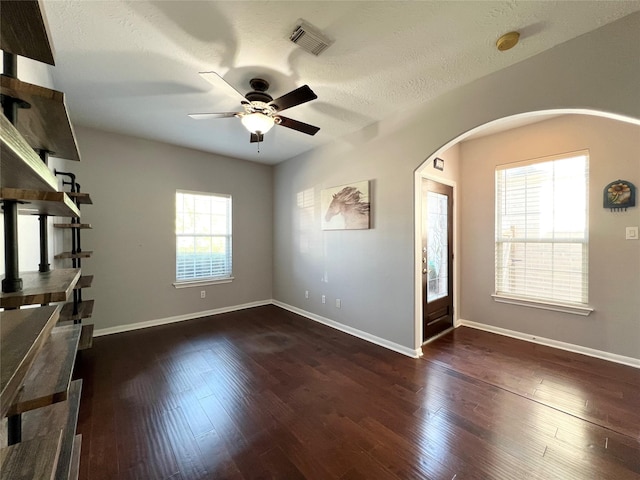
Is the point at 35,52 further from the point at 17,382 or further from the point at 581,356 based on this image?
the point at 581,356

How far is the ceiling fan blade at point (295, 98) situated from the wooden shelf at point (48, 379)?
1990 millimetres

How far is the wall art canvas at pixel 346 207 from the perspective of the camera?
3584 millimetres

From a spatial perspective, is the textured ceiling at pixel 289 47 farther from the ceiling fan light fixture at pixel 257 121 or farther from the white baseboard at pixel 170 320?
the white baseboard at pixel 170 320

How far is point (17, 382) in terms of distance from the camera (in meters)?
0.49

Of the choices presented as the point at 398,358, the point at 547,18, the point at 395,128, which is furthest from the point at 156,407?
the point at 547,18

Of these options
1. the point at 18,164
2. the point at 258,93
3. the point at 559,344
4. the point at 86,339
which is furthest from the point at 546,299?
the point at 86,339

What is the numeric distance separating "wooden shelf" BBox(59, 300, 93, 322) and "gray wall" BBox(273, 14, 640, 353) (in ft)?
9.36

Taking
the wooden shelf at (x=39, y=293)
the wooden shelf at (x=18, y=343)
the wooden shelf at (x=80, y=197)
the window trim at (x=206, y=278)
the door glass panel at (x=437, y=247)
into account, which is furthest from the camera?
the window trim at (x=206, y=278)

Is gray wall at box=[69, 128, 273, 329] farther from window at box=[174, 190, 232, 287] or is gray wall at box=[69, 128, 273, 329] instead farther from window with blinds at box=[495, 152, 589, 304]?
window with blinds at box=[495, 152, 589, 304]

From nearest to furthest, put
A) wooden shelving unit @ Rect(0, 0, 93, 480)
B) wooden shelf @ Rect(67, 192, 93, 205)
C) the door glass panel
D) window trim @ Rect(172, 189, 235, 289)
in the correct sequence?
wooden shelving unit @ Rect(0, 0, 93, 480), wooden shelf @ Rect(67, 192, 93, 205), the door glass panel, window trim @ Rect(172, 189, 235, 289)

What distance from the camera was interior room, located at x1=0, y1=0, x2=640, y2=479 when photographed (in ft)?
5.13

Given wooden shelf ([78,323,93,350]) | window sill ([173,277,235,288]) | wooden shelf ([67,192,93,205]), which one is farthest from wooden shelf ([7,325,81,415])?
window sill ([173,277,235,288])

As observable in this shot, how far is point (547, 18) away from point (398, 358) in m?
3.16

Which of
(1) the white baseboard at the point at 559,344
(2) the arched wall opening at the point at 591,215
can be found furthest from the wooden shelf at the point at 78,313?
(1) the white baseboard at the point at 559,344
